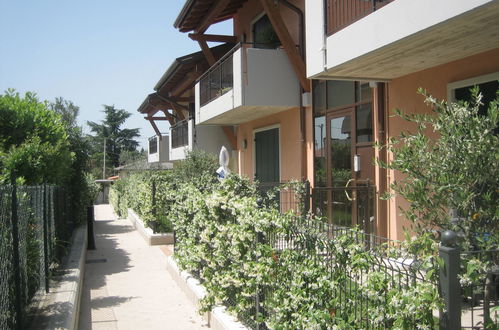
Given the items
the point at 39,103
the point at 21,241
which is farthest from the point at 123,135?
the point at 21,241

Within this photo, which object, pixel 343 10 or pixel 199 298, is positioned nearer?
pixel 199 298

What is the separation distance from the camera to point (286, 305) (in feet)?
12.5

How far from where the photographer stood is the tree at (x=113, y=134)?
69.9m

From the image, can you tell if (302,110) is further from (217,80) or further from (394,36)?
(394,36)

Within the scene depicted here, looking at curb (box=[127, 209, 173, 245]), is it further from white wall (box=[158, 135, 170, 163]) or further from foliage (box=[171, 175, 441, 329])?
white wall (box=[158, 135, 170, 163])

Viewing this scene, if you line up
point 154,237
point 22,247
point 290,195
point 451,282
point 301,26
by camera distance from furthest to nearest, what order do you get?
point 154,237 < point 301,26 < point 290,195 < point 22,247 < point 451,282

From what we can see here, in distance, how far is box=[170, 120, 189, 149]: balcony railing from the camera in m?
19.9

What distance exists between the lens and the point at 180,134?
21.7 metres

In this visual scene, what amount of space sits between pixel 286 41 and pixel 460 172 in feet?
27.0

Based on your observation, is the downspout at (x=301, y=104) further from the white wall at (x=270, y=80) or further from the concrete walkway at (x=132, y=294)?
the concrete walkway at (x=132, y=294)

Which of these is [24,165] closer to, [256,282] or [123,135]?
[256,282]

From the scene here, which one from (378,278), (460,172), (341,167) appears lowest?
(378,278)

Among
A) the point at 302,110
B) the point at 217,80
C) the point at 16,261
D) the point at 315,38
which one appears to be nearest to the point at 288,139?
the point at 302,110

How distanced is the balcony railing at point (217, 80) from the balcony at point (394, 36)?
411cm
